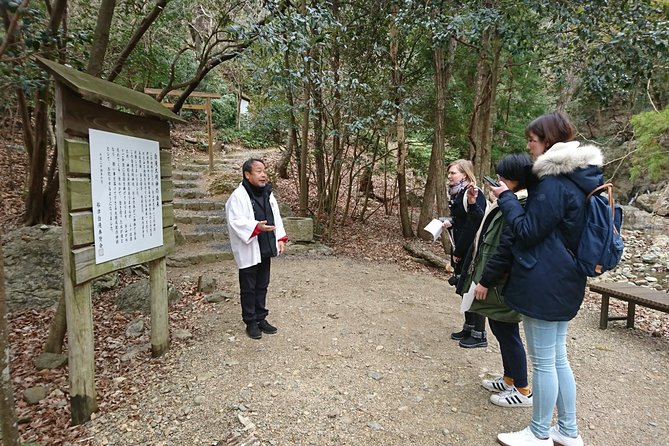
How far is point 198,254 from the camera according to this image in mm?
6309

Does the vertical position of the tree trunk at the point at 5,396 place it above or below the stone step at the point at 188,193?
below

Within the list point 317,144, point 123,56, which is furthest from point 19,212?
point 317,144

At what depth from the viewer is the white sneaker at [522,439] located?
7.06 ft

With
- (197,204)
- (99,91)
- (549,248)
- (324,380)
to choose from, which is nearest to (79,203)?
(99,91)

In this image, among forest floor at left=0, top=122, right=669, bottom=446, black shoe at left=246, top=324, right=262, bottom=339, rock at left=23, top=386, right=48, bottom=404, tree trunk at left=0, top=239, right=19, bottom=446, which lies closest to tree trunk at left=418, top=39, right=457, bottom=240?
forest floor at left=0, top=122, right=669, bottom=446

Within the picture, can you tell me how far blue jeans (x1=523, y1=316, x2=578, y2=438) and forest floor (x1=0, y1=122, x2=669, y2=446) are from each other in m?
0.35

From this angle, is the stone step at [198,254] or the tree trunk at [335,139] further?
the tree trunk at [335,139]

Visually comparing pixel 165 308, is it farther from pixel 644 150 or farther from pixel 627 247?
pixel 627 247

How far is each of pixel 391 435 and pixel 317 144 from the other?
601 cm

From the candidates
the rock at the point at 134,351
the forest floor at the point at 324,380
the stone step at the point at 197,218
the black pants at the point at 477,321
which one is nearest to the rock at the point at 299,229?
the stone step at the point at 197,218

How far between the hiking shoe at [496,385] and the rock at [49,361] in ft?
11.1

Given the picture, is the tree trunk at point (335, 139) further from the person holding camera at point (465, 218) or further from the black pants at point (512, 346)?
the black pants at point (512, 346)

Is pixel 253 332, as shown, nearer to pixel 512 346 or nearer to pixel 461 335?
pixel 461 335

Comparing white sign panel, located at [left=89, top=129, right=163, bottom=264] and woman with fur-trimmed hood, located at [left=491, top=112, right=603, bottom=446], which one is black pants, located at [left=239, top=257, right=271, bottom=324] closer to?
white sign panel, located at [left=89, top=129, right=163, bottom=264]
